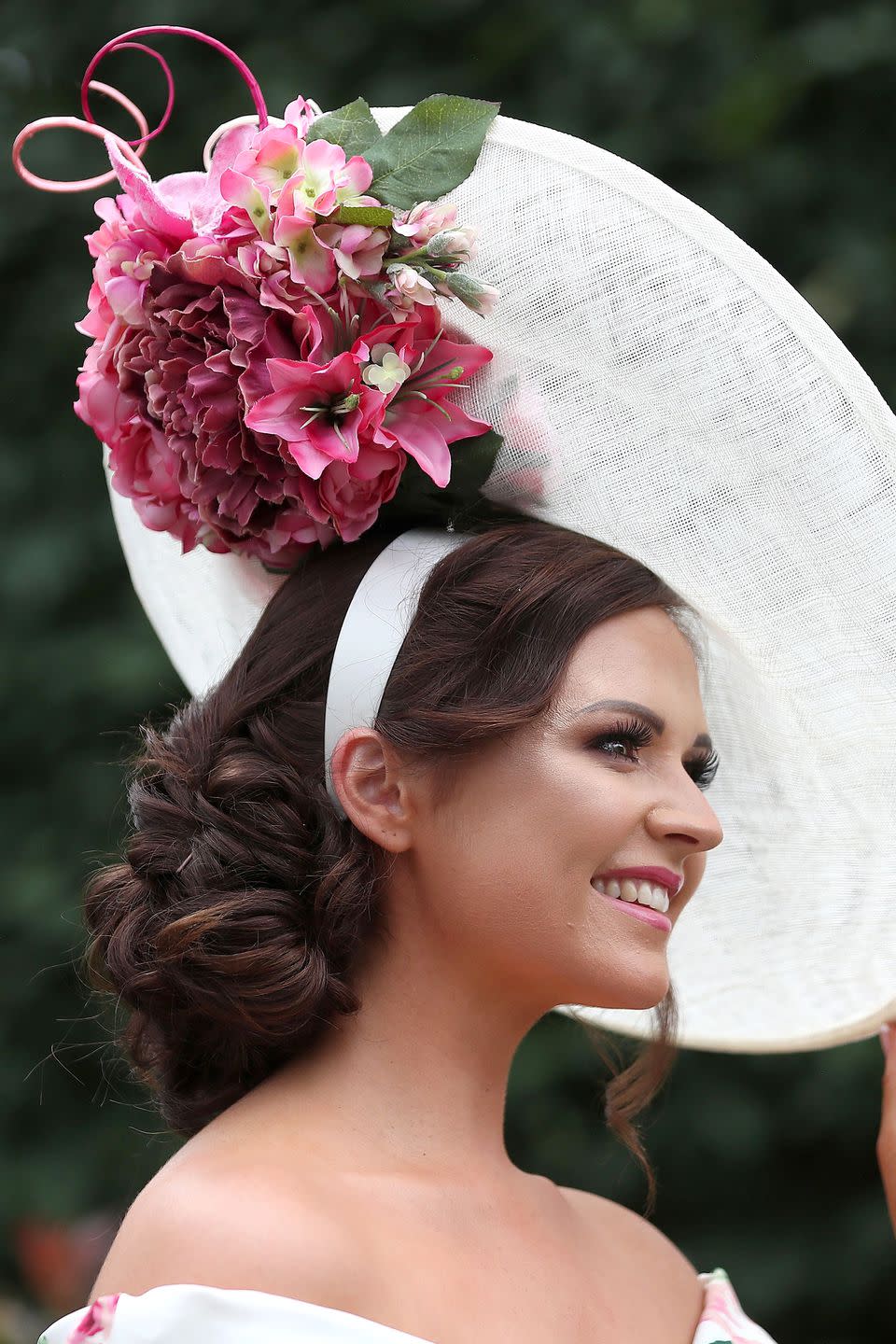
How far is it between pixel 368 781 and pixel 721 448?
0.49 m

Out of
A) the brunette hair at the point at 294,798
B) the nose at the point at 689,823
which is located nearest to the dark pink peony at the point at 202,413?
the brunette hair at the point at 294,798

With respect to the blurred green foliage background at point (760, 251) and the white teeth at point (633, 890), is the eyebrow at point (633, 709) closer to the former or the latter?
the white teeth at point (633, 890)

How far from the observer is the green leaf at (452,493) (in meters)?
1.64

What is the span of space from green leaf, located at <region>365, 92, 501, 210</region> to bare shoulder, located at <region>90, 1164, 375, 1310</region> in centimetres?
95

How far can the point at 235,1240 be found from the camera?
1.36 m

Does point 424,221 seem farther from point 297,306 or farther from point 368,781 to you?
point 368,781

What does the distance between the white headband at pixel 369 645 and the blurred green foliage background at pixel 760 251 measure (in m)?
1.21

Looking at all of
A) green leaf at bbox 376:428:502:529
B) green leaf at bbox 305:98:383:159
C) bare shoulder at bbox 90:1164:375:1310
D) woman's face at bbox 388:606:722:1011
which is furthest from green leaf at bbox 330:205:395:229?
bare shoulder at bbox 90:1164:375:1310

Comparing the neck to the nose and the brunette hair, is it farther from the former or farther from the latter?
the nose

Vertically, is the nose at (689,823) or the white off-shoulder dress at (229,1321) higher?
the nose at (689,823)

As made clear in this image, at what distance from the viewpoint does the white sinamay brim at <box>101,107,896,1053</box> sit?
1.52 m

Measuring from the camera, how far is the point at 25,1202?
293 centimetres

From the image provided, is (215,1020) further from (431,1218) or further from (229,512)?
(229,512)

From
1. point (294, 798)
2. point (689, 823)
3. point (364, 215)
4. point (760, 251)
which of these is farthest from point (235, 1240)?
point (760, 251)
